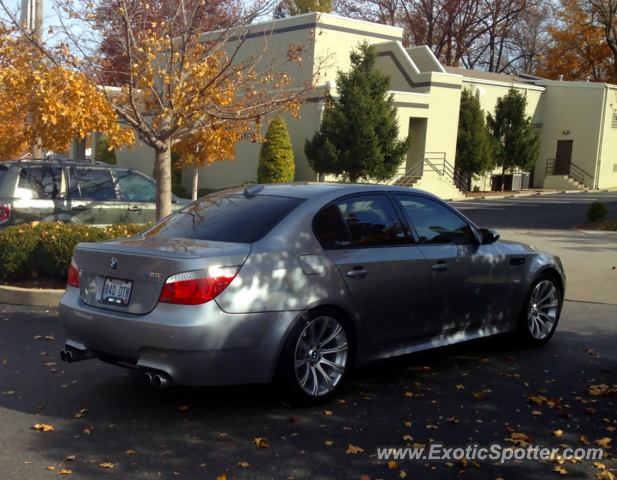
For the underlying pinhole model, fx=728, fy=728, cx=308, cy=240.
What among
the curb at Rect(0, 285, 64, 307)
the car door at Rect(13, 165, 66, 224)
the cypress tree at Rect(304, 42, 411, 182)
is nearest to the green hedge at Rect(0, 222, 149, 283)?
the curb at Rect(0, 285, 64, 307)

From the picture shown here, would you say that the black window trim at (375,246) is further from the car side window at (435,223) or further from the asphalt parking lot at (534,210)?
the asphalt parking lot at (534,210)

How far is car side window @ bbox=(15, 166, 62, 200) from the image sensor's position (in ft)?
35.6

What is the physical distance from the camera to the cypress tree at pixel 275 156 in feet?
86.3

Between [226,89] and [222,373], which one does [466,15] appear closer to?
[226,89]

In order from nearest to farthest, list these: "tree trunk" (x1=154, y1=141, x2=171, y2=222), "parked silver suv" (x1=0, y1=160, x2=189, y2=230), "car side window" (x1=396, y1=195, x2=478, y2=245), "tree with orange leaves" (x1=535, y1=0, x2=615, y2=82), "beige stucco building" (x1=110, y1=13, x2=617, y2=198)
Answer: "car side window" (x1=396, y1=195, x2=478, y2=245)
"parked silver suv" (x1=0, y1=160, x2=189, y2=230)
"tree trunk" (x1=154, y1=141, x2=171, y2=222)
"beige stucco building" (x1=110, y1=13, x2=617, y2=198)
"tree with orange leaves" (x1=535, y1=0, x2=615, y2=82)

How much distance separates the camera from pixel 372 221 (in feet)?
19.5

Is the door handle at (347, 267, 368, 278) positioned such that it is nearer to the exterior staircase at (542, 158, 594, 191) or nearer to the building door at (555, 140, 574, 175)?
the exterior staircase at (542, 158, 594, 191)

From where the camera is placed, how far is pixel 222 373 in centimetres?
488

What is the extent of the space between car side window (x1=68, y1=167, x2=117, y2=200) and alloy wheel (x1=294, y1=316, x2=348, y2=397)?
24.2ft

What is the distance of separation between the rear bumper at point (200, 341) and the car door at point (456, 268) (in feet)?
5.14

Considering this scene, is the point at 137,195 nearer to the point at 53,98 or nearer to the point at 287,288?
the point at 53,98

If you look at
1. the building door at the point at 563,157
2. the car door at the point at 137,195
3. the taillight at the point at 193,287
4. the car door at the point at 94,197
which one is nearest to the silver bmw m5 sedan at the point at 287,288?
the taillight at the point at 193,287

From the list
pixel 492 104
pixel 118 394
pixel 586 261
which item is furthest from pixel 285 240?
pixel 492 104

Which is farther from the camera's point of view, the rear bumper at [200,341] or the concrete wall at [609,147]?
the concrete wall at [609,147]
